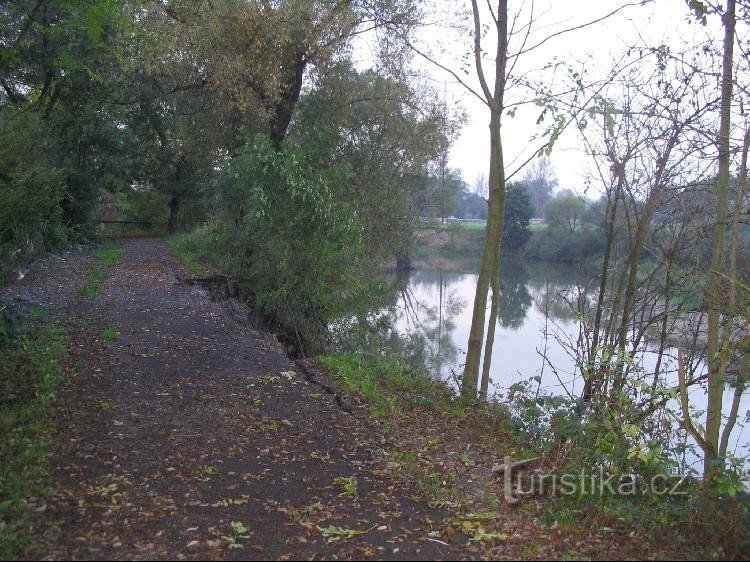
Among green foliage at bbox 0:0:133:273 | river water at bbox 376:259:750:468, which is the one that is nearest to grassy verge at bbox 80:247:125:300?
green foliage at bbox 0:0:133:273

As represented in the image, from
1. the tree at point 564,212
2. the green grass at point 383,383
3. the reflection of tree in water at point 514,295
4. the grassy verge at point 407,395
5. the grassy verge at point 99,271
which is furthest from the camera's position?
the tree at point 564,212

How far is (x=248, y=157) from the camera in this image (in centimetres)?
1120

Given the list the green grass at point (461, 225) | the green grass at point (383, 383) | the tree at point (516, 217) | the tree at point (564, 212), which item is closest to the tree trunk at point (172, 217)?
the green grass at point (461, 225)

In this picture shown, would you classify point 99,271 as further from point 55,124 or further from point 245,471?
point 245,471

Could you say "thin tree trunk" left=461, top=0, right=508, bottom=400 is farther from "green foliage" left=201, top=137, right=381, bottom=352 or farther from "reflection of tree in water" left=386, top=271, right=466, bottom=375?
"reflection of tree in water" left=386, top=271, right=466, bottom=375

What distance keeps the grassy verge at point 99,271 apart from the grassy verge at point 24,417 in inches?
135

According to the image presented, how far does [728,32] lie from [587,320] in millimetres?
4388

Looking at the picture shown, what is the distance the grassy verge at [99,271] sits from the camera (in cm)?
1203

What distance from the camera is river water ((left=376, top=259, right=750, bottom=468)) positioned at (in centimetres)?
1123

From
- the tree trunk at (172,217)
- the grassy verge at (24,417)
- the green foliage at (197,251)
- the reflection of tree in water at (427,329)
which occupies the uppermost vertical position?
the tree trunk at (172,217)

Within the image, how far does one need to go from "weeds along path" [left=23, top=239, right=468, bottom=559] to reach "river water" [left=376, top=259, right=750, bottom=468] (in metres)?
3.66

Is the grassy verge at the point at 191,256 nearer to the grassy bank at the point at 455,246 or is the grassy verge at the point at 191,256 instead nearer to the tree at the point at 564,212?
the grassy bank at the point at 455,246

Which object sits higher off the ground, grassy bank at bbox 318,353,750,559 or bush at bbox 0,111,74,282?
bush at bbox 0,111,74,282

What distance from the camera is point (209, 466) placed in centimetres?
498
